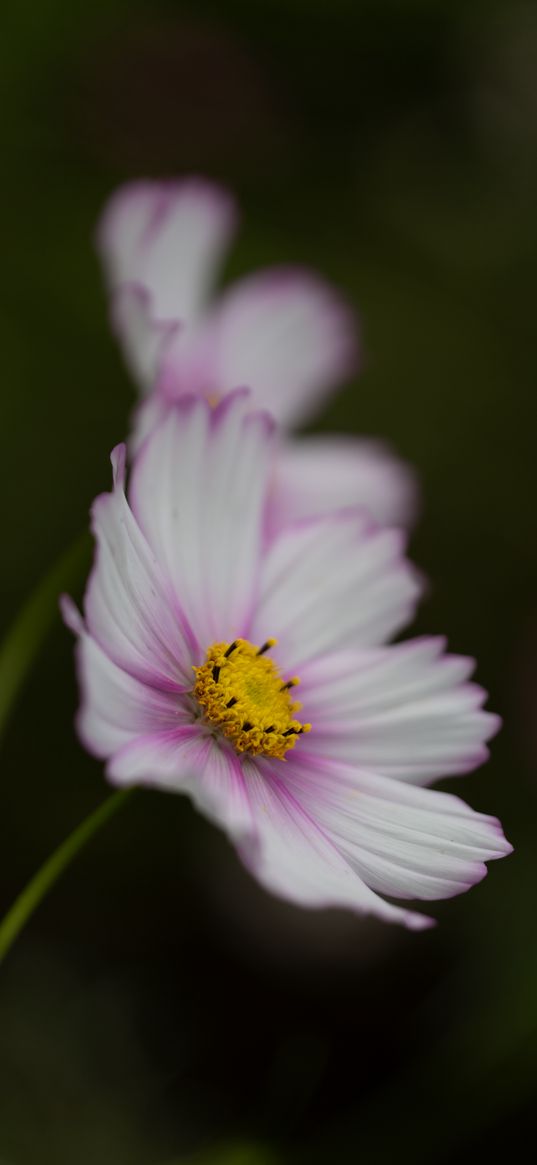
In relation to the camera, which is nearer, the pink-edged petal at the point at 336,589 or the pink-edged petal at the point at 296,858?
the pink-edged petal at the point at 296,858

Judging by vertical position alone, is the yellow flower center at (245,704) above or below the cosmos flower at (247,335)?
below

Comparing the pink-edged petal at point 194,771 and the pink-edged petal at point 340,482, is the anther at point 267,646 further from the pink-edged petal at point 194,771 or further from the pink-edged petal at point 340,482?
the pink-edged petal at point 340,482

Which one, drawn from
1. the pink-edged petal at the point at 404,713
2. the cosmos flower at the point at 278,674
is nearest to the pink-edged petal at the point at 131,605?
the cosmos flower at the point at 278,674

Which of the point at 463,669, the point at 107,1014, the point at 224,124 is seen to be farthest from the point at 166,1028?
the point at 224,124

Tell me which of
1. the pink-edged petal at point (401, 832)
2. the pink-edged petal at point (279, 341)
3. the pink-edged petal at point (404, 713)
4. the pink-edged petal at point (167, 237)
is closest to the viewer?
the pink-edged petal at point (401, 832)

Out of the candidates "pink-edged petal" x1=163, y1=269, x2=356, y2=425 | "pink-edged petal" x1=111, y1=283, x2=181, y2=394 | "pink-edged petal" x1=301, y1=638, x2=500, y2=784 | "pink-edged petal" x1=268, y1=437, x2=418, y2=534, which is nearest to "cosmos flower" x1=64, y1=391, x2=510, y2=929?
"pink-edged petal" x1=301, y1=638, x2=500, y2=784

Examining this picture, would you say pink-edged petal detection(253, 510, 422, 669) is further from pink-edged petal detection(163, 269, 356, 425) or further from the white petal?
pink-edged petal detection(163, 269, 356, 425)

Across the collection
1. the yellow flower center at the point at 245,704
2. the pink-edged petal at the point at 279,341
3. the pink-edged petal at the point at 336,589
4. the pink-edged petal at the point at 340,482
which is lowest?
the yellow flower center at the point at 245,704
